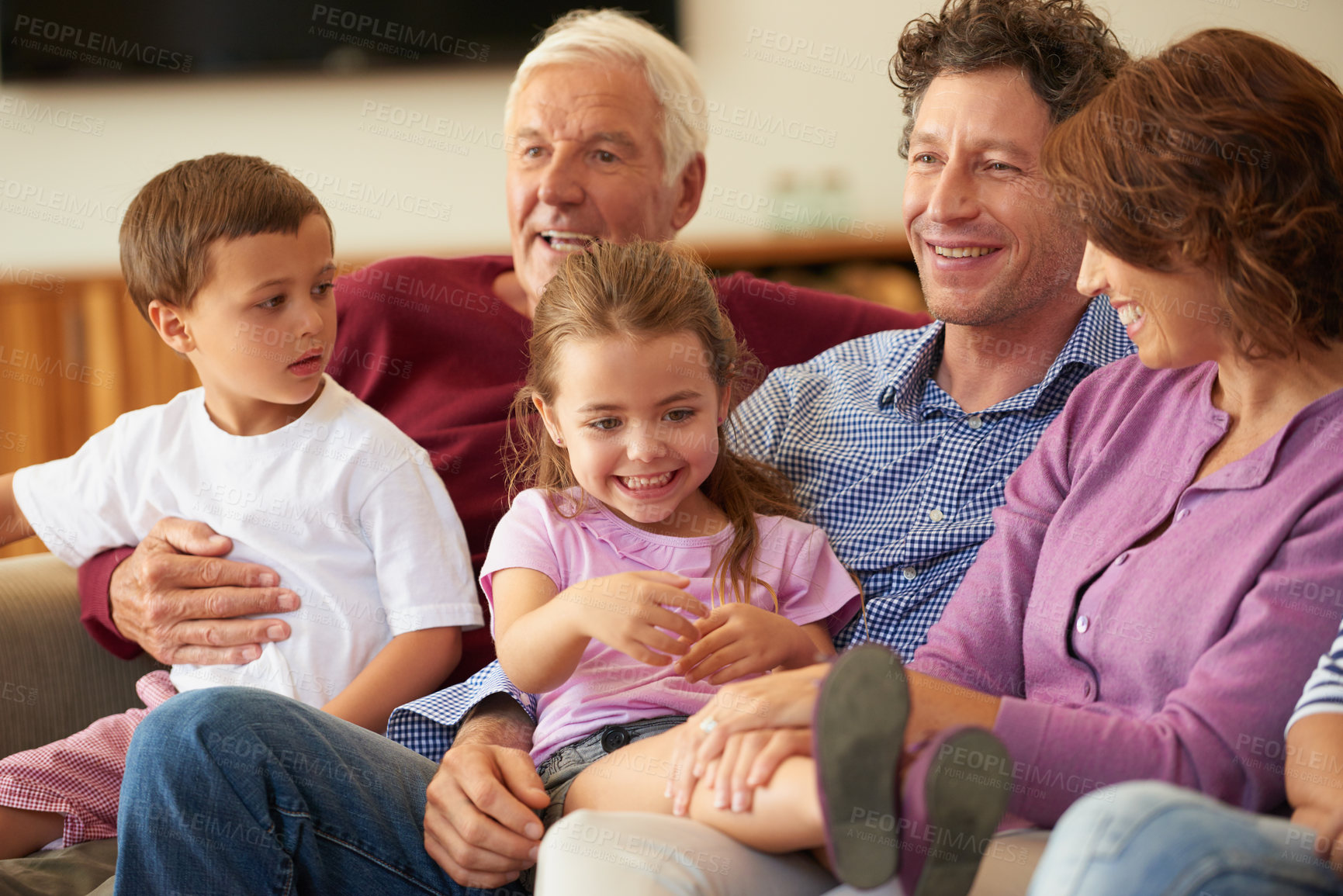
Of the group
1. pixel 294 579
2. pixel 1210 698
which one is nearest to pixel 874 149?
pixel 294 579

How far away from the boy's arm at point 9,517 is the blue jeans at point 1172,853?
1404mm

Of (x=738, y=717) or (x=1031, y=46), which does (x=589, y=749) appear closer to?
(x=738, y=717)

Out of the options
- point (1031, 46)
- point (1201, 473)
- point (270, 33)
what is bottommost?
point (1201, 473)

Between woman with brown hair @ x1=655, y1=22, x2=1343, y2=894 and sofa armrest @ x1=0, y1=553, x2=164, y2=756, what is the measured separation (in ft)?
3.24

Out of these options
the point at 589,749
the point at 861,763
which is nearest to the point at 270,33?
the point at 589,749

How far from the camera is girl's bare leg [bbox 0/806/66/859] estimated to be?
1.34 metres

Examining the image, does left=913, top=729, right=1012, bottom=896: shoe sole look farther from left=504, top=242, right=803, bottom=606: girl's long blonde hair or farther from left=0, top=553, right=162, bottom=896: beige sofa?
left=0, top=553, right=162, bottom=896: beige sofa

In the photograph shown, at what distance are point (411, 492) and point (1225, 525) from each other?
932 millimetres

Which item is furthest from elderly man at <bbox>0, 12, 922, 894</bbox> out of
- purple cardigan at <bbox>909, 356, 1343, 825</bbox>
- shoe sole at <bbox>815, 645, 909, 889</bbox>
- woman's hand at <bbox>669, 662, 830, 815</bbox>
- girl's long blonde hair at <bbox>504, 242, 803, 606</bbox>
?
shoe sole at <bbox>815, 645, 909, 889</bbox>

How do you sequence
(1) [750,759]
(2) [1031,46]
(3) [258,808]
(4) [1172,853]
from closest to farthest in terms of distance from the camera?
(4) [1172,853] → (1) [750,759] → (3) [258,808] → (2) [1031,46]

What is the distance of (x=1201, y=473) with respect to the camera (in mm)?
1105

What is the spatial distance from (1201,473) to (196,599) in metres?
1.16

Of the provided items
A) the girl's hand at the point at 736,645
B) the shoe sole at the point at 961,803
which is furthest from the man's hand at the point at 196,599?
the shoe sole at the point at 961,803

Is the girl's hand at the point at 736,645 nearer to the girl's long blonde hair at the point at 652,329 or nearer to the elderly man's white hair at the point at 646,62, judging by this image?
the girl's long blonde hair at the point at 652,329
